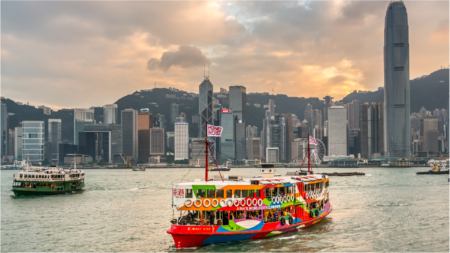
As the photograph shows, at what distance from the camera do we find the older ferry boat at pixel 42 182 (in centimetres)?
7456

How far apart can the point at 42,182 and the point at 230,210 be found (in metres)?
55.3

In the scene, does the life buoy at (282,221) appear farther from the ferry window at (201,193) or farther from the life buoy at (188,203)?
the life buoy at (188,203)

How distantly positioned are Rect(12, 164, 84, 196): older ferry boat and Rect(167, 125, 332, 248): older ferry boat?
5159 cm

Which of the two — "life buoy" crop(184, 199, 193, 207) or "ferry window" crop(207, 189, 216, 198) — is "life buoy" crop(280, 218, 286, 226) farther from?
"life buoy" crop(184, 199, 193, 207)

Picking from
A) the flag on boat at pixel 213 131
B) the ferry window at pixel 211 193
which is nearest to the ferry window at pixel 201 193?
the ferry window at pixel 211 193

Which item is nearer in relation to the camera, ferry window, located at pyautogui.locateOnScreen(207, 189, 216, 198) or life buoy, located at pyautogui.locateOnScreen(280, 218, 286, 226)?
ferry window, located at pyautogui.locateOnScreen(207, 189, 216, 198)

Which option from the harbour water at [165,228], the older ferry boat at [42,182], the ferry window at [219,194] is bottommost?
the harbour water at [165,228]

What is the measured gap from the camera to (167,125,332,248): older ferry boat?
30594mm

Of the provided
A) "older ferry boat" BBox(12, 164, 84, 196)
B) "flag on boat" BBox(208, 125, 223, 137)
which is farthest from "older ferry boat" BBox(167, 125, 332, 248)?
"older ferry boat" BBox(12, 164, 84, 196)

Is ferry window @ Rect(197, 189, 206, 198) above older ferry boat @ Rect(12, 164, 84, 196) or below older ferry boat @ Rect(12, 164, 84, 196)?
above

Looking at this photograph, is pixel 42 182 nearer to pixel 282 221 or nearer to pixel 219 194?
pixel 219 194

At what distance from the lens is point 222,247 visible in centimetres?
3064

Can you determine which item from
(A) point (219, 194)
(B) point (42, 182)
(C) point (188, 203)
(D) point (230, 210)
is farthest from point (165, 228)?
(B) point (42, 182)

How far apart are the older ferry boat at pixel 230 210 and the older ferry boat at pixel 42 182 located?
5159cm
